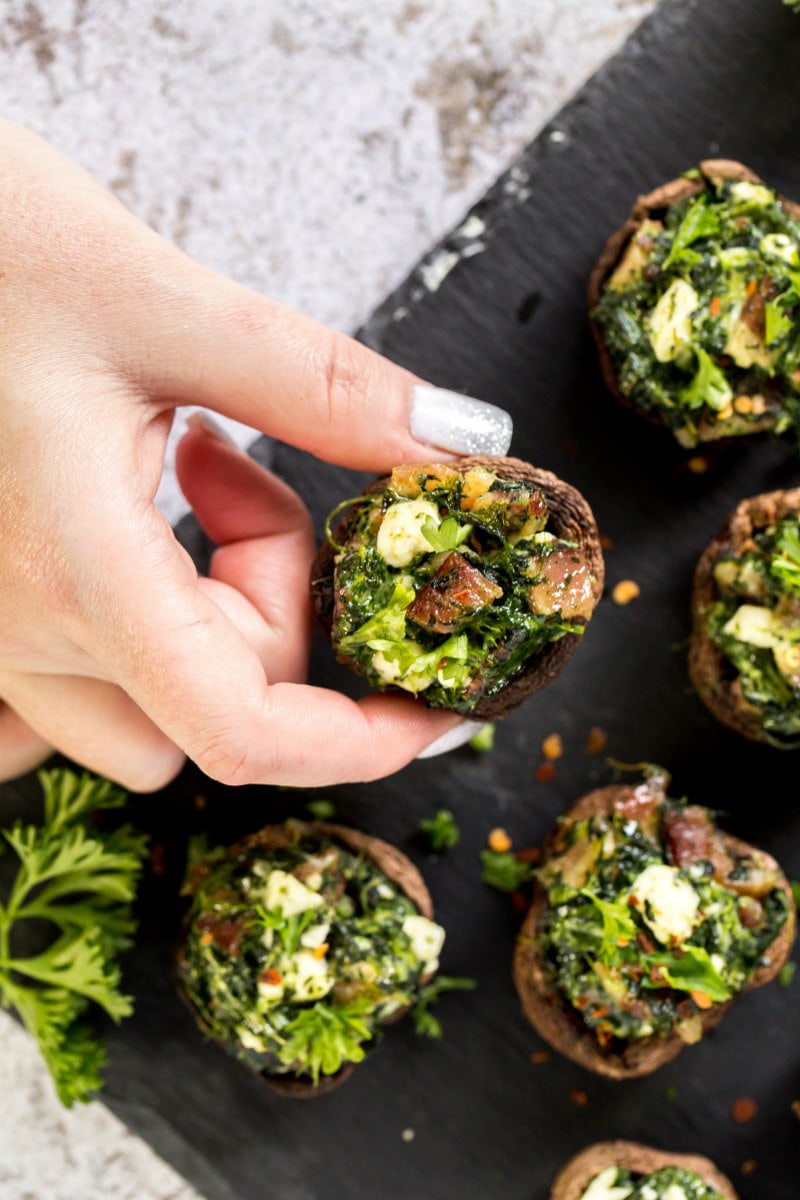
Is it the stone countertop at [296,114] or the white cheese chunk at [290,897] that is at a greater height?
→ the stone countertop at [296,114]

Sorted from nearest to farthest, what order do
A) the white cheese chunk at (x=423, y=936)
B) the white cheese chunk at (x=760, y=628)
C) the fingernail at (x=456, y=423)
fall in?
1. the fingernail at (x=456, y=423)
2. the white cheese chunk at (x=760, y=628)
3. the white cheese chunk at (x=423, y=936)

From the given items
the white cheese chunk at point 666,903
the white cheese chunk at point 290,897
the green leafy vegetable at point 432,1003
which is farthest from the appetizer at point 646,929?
the white cheese chunk at point 290,897

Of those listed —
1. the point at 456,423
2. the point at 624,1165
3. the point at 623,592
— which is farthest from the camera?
the point at 623,592

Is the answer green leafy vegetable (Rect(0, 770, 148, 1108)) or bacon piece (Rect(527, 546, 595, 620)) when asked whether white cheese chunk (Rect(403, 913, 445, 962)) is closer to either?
green leafy vegetable (Rect(0, 770, 148, 1108))

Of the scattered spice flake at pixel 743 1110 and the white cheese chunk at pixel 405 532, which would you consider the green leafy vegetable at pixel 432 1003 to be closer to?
the scattered spice flake at pixel 743 1110

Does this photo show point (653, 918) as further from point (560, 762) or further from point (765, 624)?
point (765, 624)

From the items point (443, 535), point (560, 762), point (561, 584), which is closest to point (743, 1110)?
point (560, 762)
